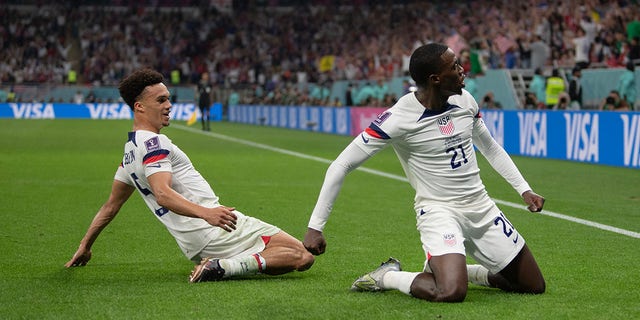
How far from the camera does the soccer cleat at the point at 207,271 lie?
6.88 metres

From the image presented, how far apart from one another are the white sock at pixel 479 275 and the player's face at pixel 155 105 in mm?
2310

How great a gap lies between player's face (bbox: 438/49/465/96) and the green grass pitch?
1323 mm

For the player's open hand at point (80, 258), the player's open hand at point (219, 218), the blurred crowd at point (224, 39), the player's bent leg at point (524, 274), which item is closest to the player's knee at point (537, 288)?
the player's bent leg at point (524, 274)

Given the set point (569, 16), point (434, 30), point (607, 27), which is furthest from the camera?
point (434, 30)

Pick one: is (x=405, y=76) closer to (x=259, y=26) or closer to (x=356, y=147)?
(x=259, y=26)

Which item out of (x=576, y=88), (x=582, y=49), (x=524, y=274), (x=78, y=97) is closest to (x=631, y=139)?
(x=576, y=88)

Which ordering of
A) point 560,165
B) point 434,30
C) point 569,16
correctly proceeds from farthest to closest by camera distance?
point 434,30 < point 569,16 < point 560,165

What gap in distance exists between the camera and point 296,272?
7.55m

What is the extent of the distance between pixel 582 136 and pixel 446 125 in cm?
1485

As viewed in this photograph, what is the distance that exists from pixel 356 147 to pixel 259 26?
5522cm

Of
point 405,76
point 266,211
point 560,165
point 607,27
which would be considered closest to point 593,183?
point 560,165

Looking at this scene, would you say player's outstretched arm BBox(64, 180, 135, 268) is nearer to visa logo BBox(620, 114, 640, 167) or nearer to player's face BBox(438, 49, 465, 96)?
player's face BBox(438, 49, 465, 96)

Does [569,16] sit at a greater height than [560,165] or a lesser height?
greater

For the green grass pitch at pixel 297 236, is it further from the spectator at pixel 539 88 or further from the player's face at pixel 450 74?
the spectator at pixel 539 88
